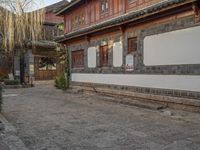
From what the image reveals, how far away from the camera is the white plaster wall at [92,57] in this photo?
1547cm

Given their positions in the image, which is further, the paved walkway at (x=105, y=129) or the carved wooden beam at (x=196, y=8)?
the carved wooden beam at (x=196, y=8)

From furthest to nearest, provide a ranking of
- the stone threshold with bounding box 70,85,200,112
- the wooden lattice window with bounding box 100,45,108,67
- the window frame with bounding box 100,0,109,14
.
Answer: the window frame with bounding box 100,0,109,14 < the wooden lattice window with bounding box 100,45,108,67 < the stone threshold with bounding box 70,85,200,112

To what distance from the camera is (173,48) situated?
995cm

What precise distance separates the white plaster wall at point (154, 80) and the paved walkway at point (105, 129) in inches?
39.0

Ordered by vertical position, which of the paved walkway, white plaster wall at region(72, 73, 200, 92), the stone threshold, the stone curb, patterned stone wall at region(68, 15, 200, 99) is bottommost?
the paved walkway

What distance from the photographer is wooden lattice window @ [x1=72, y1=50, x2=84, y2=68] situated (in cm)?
1723

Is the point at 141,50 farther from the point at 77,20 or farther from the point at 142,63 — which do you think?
the point at 77,20

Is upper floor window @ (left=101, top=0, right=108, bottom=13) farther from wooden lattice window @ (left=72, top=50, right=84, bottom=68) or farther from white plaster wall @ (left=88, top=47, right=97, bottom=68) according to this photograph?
wooden lattice window @ (left=72, top=50, right=84, bottom=68)

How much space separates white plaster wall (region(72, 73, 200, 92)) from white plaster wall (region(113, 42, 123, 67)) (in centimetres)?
55

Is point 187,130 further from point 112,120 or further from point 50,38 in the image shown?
point 50,38

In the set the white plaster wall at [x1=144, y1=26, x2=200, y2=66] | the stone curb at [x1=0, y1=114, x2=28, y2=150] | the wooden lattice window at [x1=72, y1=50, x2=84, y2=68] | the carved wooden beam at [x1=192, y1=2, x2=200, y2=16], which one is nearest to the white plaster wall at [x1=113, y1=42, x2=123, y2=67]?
the white plaster wall at [x1=144, y1=26, x2=200, y2=66]

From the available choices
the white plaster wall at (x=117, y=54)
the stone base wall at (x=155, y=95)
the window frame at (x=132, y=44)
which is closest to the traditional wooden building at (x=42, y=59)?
the stone base wall at (x=155, y=95)

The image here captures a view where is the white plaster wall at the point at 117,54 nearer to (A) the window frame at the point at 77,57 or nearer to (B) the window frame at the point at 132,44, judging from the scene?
(B) the window frame at the point at 132,44

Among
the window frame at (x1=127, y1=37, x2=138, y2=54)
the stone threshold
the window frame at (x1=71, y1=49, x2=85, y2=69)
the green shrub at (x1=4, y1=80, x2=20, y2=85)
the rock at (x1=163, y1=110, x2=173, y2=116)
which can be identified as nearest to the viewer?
the rock at (x1=163, y1=110, x2=173, y2=116)
